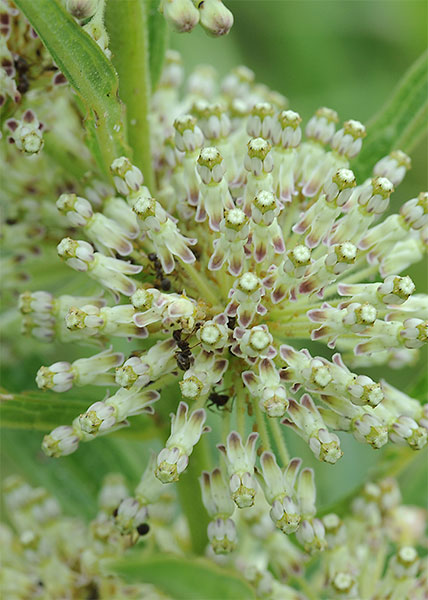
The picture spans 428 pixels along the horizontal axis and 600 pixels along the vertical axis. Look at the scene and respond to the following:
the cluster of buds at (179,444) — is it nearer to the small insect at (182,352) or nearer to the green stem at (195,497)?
the small insect at (182,352)

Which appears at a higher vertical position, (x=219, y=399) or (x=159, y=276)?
(x=159, y=276)

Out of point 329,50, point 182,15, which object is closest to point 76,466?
point 182,15

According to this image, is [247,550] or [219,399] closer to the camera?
[219,399]

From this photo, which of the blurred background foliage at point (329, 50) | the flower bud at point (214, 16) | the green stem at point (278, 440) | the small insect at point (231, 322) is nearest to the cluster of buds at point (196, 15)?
the flower bud at point (214, 16)

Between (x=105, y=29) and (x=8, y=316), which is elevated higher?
(x=105, y=29)

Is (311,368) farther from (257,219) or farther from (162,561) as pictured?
(162,561)

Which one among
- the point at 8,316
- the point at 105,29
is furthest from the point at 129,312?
the point at 8,316

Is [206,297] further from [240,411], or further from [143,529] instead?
[143,529]
